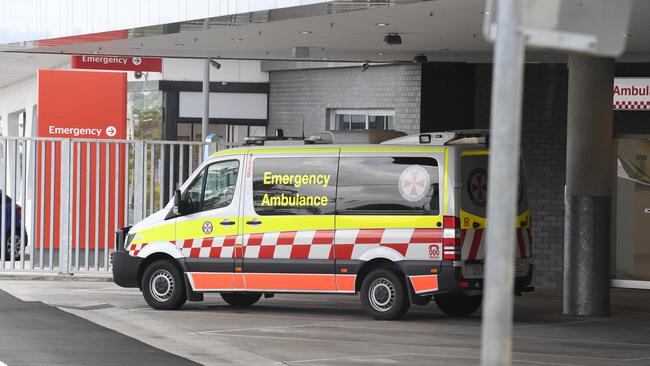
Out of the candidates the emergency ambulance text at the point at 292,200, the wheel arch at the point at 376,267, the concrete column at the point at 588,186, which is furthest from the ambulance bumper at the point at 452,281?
the concrete column at the point at 588,186

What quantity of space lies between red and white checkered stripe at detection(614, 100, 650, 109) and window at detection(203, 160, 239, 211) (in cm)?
751

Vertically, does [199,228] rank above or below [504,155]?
below

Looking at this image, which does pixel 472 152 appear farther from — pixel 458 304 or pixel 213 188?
pixel 213 188

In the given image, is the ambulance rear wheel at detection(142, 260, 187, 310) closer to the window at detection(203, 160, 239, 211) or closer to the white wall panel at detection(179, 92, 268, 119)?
the window at detection(203, 160, 239, 211)

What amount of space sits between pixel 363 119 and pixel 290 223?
9.28 m

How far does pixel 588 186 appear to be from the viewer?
1686 centimetres

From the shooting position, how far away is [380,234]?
50.6 feet

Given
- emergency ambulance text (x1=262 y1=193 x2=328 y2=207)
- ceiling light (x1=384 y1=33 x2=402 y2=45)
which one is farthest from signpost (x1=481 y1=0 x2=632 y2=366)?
ceiling light (x1=384 y1=33 x2=402 y2=45)

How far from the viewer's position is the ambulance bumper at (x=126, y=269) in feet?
54.5

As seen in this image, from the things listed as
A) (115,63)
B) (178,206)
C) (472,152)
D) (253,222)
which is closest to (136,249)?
(178,206)

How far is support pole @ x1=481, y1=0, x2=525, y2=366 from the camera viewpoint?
15.5ft

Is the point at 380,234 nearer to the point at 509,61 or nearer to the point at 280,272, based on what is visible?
the point at 280,272

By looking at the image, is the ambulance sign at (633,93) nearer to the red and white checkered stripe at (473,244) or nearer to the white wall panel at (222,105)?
the red and white checkered stripe at (473,244)

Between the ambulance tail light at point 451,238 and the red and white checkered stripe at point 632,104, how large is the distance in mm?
7052
